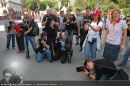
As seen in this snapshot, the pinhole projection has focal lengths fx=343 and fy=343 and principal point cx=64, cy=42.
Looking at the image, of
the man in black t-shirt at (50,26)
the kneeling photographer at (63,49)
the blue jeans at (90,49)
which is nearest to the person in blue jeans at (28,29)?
the man in black t-shirt at (50,26)

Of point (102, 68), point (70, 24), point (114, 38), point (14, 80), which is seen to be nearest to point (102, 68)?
point (102, 68)

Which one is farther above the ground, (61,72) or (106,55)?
(106,55)

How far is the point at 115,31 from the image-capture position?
7.97m

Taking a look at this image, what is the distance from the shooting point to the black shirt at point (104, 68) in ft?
24.3

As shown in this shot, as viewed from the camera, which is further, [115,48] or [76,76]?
[76,76]

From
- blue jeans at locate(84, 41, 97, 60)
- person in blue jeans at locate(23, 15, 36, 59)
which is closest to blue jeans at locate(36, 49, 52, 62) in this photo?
person in blue jeans at locate(23, 15, 36, 59)

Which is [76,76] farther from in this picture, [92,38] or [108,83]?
[108,83]

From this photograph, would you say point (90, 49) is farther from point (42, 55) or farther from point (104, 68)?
point (104, 68)

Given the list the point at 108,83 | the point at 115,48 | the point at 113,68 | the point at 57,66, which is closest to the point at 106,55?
the point at 115,48

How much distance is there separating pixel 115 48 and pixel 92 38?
1.96 m

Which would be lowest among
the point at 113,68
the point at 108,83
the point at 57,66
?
the point at 57,66

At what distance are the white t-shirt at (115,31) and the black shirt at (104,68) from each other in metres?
0.77

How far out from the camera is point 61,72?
9.55 m

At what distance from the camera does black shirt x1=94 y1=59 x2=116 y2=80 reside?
739 centimetres
